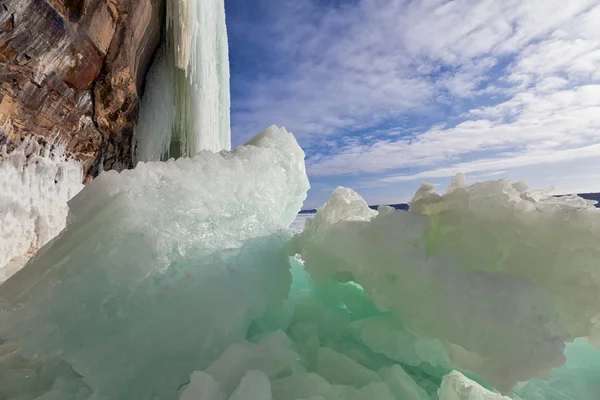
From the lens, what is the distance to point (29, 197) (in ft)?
13.6

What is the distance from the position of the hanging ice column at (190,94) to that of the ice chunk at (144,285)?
16.1 feet

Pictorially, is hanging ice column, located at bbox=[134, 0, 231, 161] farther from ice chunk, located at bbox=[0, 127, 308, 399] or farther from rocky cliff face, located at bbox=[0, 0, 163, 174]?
ice chunk, located at bbox=[0, 127, 308, 399]

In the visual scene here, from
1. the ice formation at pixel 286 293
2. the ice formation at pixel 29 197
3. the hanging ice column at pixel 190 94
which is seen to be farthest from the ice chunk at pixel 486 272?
the hanging ice column at pixel 190 94

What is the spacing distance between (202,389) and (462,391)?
95cm

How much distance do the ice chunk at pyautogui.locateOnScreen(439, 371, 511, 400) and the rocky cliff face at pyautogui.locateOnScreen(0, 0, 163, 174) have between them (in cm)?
480

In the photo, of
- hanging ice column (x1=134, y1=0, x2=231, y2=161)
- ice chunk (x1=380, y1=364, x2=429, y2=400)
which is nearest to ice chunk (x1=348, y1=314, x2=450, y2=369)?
ice chunk (x1=380, y1=364, x2=429, y2=400)

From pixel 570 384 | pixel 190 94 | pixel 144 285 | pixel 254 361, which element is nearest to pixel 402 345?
pixel 254 361

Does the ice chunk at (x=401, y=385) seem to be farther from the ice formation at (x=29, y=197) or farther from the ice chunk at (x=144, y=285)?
the ice formation at (x=29, y=197)

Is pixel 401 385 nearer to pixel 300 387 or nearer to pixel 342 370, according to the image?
pixel 342 370

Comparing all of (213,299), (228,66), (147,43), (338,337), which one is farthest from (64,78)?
(338,337)

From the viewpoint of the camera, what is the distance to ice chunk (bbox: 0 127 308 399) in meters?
1.31

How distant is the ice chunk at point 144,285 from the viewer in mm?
1311

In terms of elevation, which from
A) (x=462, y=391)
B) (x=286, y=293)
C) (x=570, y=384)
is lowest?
(x=570, y=384)

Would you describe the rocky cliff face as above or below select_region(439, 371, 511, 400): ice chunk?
above
